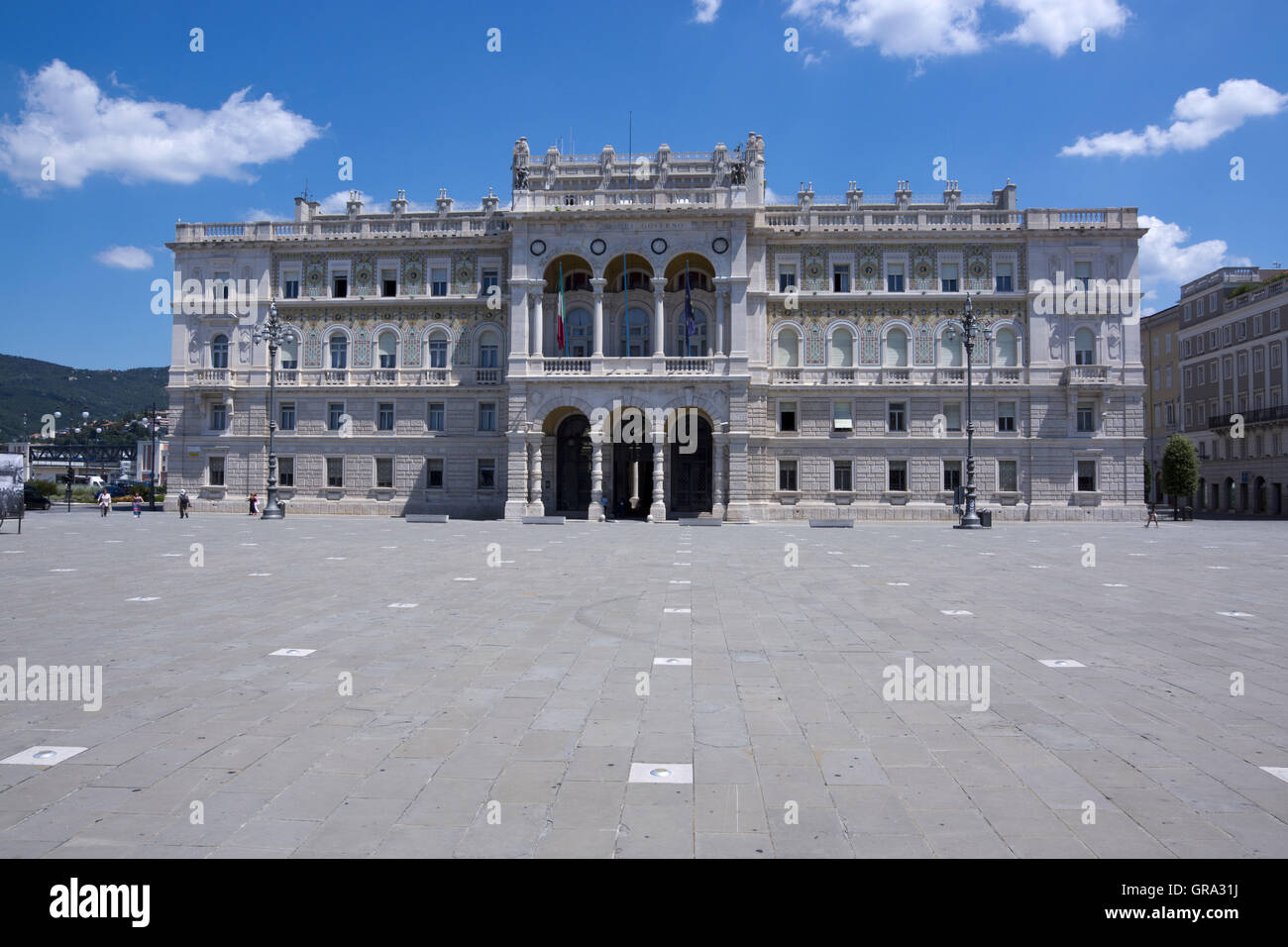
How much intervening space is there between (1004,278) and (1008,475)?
10517mm

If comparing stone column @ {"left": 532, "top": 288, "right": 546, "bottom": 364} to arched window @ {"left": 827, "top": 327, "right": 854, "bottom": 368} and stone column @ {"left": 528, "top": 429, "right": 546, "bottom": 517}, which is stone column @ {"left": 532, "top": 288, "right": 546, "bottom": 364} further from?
arched window @ {"left": 827, "top": 327, "right": 854, "bottom": 368}

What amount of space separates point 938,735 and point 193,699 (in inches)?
228

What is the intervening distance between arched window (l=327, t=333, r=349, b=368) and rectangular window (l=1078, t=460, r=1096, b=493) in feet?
133

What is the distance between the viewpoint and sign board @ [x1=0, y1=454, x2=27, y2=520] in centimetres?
2759

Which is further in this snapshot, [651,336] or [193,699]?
[651,336]

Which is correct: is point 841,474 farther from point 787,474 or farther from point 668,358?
point 668,358

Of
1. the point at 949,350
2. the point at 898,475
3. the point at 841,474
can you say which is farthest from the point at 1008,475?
the point at 841,474

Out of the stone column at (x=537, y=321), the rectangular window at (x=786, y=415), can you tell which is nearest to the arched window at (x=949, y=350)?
the rectangular window at (x=786, y=415)

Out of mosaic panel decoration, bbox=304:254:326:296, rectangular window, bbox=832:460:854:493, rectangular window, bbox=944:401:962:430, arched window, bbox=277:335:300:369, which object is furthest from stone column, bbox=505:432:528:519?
rectangular window, bbox=944:401:962:430

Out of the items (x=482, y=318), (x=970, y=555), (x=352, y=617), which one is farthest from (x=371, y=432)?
(x=352, y=617)

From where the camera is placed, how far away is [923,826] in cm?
439
